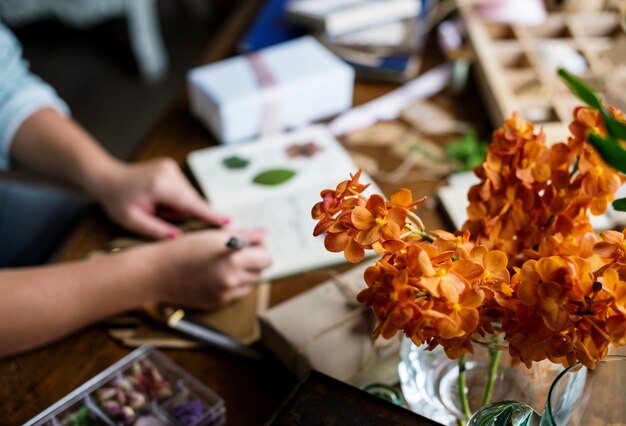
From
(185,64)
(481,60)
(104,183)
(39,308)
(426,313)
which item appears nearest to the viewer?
(426,313)

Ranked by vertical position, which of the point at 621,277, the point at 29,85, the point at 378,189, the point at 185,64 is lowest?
the point at 185,64

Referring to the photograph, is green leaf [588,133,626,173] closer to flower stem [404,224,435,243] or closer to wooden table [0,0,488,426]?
flower stem [404,224,435,243]

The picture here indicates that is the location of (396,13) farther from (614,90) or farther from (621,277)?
(621,277)

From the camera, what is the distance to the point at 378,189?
2.95 feet

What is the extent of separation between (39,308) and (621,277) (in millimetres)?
545

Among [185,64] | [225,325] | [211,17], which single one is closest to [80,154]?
[225,325]

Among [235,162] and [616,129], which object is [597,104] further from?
[235,162]

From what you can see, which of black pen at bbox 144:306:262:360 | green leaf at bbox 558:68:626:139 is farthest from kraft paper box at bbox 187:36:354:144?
Result: green leaf at bbox 558:68:626:139

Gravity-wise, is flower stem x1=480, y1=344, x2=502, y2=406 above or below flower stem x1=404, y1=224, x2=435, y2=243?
below

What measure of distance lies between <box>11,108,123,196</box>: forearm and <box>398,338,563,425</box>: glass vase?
516mm

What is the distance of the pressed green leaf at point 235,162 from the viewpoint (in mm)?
941

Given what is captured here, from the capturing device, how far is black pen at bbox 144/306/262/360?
0.69 m

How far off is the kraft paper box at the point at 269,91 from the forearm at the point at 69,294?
0.98 feet

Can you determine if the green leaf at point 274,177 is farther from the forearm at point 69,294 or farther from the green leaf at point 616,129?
the green leaf at point 616,129
